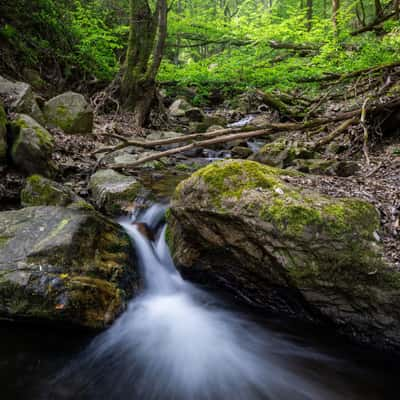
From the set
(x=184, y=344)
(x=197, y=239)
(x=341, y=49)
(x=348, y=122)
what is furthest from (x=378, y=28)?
(x=184, y=344)

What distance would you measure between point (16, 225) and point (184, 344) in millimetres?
2275

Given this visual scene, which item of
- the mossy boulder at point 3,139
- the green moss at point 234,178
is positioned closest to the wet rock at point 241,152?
the green moss at point 234,178

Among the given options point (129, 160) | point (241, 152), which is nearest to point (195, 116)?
point (241, 152)

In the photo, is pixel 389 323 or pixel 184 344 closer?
pixel 389 323

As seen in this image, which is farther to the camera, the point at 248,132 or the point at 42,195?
the point at 248,132

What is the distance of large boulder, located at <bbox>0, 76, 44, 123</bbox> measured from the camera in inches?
231

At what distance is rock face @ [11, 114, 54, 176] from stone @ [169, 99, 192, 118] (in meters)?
11.3

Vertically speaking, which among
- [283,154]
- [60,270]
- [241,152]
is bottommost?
[60,270]

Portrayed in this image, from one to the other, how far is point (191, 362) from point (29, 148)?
4239 mm

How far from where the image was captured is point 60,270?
2.87m

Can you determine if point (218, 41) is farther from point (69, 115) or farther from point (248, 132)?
point (248, 132)

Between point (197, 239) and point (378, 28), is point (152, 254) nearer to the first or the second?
point (197, 239)

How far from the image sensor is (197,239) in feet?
11.5

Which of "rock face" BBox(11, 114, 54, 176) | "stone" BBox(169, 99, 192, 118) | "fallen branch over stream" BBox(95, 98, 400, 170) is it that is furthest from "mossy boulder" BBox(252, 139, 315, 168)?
"stone" BBox(169, 99, 192, 118)
